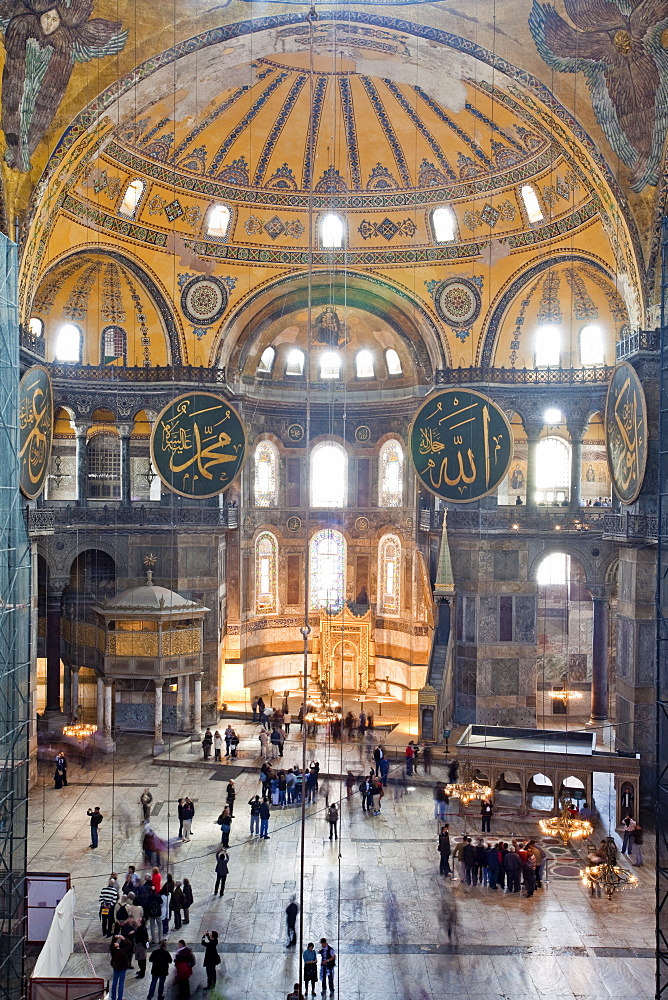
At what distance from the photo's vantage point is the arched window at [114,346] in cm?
2178

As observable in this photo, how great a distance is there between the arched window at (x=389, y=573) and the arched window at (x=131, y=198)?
35.8 feet

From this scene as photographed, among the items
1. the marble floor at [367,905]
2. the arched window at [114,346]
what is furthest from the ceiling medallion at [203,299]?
the marble floor at [367,905]

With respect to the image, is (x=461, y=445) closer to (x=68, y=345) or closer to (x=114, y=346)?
(x=114, y=346)

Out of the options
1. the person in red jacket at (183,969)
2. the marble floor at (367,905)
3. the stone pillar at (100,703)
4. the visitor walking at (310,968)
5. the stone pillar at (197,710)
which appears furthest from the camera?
the stone pillar at (197,710)

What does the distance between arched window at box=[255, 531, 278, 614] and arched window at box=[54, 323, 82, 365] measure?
6.95m

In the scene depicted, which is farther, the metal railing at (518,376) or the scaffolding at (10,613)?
the metal railing at (518,376)

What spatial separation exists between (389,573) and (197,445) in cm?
1221

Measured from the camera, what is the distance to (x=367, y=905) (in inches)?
511

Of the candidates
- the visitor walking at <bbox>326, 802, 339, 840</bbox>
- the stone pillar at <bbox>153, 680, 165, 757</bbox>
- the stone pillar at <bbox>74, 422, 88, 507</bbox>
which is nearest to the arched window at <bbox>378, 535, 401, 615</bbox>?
the stone pillar at <bbox>153, 680, 165, 757</bbox>

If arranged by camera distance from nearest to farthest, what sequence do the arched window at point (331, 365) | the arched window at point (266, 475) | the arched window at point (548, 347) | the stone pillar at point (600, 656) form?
the stone pillar at point (600, 656) < the arched window at point (548, 347) < the arched window at point (266, 475) < the arched window at point (331, 365)

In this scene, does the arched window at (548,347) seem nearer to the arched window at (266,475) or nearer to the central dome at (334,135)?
the central dome at (334,135)

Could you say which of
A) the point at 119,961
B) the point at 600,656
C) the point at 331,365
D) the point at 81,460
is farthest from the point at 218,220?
the point at 119,961

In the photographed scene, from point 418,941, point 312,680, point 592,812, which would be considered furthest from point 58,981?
point 312,680

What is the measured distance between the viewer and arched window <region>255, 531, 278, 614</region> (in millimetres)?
25023
